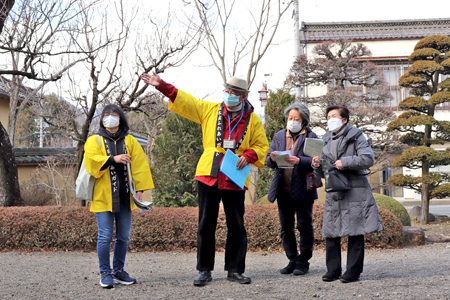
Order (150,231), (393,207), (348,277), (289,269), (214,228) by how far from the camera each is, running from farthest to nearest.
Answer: (393,207) < (150,231) < (289,269) < (214,228) < (348,277)

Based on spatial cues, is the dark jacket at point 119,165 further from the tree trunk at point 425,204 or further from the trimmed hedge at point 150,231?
the tree trunk at point 425,204

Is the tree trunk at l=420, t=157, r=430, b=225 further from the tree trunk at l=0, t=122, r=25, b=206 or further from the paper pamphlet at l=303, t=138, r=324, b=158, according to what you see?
the tree trunk at l=0, t=122, r=25, b=206

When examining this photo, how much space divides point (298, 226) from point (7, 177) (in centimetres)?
657

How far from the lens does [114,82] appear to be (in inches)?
339

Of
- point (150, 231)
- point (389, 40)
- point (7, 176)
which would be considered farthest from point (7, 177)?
point (389, 40)

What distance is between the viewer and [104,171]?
4.38 m

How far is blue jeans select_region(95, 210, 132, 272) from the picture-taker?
14.1ft

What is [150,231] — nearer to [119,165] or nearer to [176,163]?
[176,163]

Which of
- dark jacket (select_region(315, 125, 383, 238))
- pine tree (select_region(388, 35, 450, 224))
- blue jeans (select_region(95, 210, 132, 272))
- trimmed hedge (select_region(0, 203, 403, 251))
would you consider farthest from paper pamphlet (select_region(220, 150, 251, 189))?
pine tree (select_region(388, 35, 450, 224))

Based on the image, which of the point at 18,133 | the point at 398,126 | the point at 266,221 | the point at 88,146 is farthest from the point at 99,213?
the point at 18,133

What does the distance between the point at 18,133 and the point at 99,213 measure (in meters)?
31.2

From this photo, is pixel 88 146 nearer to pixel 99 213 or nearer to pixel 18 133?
pixel 99 213

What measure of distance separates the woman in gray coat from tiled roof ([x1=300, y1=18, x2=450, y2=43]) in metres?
15.5

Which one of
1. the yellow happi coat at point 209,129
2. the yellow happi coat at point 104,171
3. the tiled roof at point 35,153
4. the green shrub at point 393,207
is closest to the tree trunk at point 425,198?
the green shrub at point 393,207
